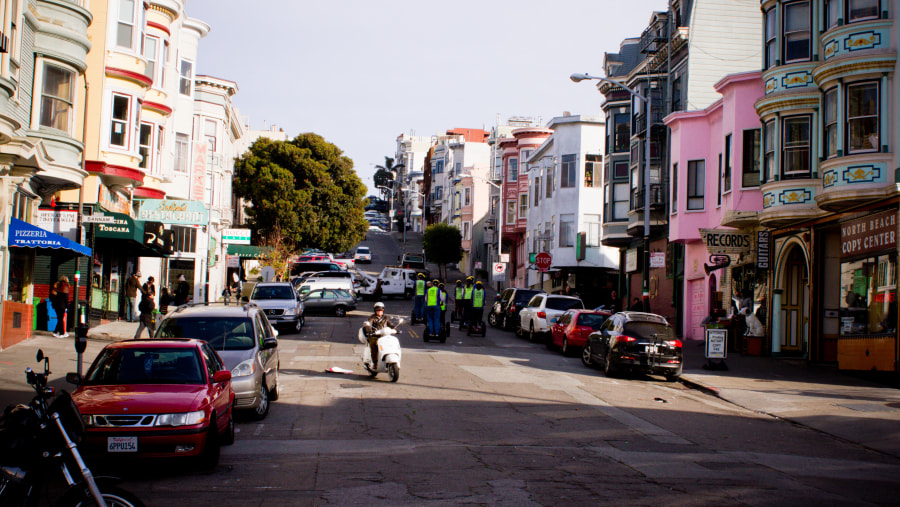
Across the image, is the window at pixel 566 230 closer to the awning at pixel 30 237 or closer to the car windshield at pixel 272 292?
the car windshield at pixel 272 292

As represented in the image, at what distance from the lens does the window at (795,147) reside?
963 inches

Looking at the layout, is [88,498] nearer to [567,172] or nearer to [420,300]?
[420,300]

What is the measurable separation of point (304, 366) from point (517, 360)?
6117mm

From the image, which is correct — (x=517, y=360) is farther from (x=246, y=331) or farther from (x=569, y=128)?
(x=569, y=128)

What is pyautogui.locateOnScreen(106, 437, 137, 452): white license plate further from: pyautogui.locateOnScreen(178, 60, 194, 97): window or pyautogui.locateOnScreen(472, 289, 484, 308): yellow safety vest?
pyautogui.locateOnScreen(178, 60, 194, 97): window

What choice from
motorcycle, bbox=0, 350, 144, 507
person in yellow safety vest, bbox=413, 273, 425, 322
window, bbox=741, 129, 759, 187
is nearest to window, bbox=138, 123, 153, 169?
person in yellow safety vest, bbox=413, 273, 425, 322

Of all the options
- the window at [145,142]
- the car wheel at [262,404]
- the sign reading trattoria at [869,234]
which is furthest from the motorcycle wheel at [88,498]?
the window at [145,142]

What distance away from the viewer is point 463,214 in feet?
320

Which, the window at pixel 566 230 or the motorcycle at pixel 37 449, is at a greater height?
the window at pixel 566 230

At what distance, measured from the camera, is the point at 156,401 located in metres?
9.85

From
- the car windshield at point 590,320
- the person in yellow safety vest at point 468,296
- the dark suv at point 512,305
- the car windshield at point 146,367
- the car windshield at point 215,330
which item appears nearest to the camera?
the car windshield at point 146,367

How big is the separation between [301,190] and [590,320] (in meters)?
39.8

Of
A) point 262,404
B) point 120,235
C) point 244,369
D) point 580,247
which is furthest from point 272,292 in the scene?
point 580,247

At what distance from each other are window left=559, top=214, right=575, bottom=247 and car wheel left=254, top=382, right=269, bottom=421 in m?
42.1
